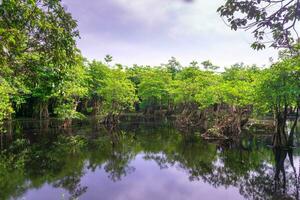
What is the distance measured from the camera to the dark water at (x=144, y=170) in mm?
11344

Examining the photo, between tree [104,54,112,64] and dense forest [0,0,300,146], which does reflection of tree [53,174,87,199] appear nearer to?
dense forest [0,0,300,146]

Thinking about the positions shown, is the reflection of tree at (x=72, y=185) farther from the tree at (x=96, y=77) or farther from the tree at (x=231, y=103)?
the tree at (x=96, y=77)

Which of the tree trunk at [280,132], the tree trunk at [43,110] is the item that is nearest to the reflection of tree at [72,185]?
the tree trunk at [280,132]

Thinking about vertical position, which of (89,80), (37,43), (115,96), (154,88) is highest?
(89,80)

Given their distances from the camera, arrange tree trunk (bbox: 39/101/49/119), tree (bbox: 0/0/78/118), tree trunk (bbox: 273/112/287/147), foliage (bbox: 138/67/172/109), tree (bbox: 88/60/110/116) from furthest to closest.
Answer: foliage (bbox: 138/67/172/109), tree (bbox: 88/60/110/116), tree trunk (bbox: 39/101/49/119), tree trunk (bbox: 273/112/287/147), tree (bbox: 0/0/78/118)

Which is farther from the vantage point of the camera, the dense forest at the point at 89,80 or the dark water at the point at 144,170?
the dark water at the point at 144,170

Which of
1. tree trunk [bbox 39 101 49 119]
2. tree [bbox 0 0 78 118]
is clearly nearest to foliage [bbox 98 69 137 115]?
tree trunk [bbox 39 101 49 119]

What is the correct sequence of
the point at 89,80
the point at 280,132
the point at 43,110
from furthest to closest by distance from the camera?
the point at 89,80 → the point at 43,110 → the point at 280,132

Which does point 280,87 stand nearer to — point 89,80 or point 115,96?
point 115,96

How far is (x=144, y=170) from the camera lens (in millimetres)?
15469

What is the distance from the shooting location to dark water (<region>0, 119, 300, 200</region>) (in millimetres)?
11344

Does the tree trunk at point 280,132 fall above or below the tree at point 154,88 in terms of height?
below

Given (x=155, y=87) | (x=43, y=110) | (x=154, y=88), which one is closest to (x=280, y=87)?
(x=43, y=110)

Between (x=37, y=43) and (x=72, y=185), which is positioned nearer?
(x=37, y=43)
